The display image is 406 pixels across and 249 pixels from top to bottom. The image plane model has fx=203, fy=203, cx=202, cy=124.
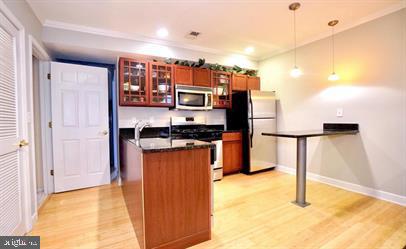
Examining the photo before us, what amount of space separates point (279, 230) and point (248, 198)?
832 millimetres

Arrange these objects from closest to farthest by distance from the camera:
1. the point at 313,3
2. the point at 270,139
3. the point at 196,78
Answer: the point at 313,3 → the point at 196,78 → the point at 270,139

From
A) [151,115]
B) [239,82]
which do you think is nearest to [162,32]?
[151,115]

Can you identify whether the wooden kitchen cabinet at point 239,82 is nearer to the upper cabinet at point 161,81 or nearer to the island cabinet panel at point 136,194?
the upper cabinet at point 161,81

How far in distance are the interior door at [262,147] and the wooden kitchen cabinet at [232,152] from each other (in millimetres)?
262

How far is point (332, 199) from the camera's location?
2.85m

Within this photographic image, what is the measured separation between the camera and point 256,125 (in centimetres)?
405

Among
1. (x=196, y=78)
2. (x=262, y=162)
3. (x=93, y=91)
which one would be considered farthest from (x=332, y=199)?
(x=93, y=91)

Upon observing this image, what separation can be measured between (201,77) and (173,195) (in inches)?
108

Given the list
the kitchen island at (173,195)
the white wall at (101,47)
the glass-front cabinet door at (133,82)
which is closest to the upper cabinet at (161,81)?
the glass-front cabinet door at (133,82)

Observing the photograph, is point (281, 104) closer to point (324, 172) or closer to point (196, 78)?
point (324, 172)

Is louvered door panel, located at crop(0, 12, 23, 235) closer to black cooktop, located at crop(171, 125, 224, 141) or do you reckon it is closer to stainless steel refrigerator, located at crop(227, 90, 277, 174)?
black cooktop, located at crop(171, 125, 224, 141)

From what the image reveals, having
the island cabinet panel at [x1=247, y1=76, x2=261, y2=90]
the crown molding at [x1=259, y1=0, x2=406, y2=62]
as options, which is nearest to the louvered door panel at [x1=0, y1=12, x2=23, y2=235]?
the island cabinet panel at [x1=247, y1=76, x2=261, y2=90]

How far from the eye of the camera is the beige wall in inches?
106

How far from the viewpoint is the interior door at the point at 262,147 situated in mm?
4055
